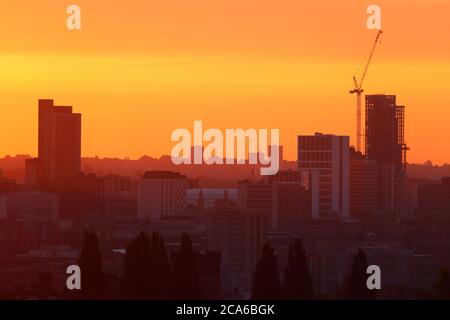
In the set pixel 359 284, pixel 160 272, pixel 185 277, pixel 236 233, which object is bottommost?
pixel 236 233

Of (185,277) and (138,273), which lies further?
(138,273)

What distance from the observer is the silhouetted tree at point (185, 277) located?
5610 centimetres

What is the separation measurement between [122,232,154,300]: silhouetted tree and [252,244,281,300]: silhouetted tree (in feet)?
11.8

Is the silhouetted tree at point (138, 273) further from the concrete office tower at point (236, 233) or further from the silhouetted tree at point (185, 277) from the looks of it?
the concrete office tower at point (236, 233)

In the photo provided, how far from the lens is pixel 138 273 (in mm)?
60406

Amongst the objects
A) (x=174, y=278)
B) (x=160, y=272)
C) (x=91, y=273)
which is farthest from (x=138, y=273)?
(x=91, y=273)

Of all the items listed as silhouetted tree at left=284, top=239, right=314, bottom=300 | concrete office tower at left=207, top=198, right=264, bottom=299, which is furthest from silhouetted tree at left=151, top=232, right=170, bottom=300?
concrete office tower at left=207, top=198, right=264, bottom=299

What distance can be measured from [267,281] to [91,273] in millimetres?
7127

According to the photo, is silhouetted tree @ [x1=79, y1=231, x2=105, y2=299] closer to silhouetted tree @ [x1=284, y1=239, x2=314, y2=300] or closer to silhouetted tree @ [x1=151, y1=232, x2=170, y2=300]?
silhouetted tree @ [x1=151, y1=232, x2=170, y2=300]

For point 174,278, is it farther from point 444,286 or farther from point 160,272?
point 444,286

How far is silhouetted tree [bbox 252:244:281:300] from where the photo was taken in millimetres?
57747
